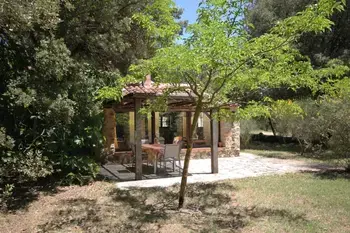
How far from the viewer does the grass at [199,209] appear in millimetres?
6348

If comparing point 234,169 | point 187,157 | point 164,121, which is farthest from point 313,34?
point 187,157

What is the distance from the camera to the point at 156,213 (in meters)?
7.21

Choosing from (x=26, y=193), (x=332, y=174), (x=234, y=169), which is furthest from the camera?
(x=234, y=169)

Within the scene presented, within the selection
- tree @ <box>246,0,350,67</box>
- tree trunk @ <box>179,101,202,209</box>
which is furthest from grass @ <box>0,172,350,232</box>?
tree @ <box>246,0,350,67</box>

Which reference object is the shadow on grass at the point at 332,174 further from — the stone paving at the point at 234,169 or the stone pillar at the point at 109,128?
the stone pillar at the point at 109,128

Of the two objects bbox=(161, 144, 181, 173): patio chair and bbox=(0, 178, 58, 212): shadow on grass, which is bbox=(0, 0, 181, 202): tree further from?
bbox=(161, 144, 181, 173): patio chair

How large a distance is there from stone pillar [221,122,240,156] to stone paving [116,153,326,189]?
22.9 inches

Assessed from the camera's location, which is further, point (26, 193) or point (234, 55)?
point (26, 193)

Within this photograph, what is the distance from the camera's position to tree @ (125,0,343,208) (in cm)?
578

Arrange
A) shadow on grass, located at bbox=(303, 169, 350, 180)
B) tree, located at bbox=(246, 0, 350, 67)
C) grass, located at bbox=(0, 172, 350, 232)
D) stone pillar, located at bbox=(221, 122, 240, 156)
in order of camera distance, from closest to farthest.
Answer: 1. grass, located at bbox=(0, 172, 350, 232)
2. shadow on grass, located at bbox=(303, 169, 350, 180)
3. stone pillar, located at bbox=(221, 122, 240, 156)
4. tree, located at bbox=(246, 0, 350, 67)

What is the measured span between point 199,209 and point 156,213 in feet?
3.36

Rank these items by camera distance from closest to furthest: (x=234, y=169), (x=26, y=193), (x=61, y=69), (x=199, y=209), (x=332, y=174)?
(x=199, y=209) < (x=61, y=69) < (x=26, y=193) < (x=332, y=174) < (x=234, y=169)

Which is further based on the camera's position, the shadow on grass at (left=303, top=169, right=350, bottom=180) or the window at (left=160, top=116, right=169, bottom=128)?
the window at (left=160, top=116, right=169, bottom=128)

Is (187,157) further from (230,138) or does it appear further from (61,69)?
(230,138)
